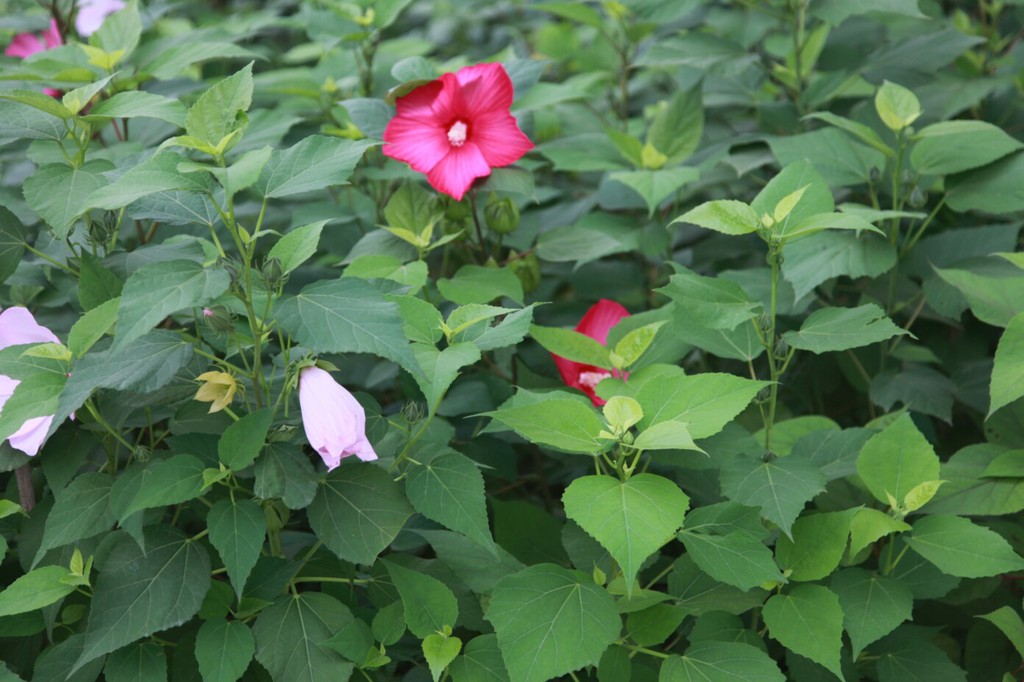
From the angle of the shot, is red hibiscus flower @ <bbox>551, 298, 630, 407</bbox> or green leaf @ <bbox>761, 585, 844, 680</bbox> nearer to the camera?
green leaf @ <bbox>761, 585, 844, 680</bbox>

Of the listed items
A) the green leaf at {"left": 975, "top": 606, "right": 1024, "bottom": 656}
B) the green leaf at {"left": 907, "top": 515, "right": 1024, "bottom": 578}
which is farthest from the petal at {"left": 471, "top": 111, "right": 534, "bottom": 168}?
the green leaf at {"left": 975, "top": 606, "right": 1024, "bottom": 656}

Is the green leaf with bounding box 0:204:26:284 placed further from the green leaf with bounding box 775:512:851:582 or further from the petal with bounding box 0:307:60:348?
the green leaf with bounding box 775:512:851:582

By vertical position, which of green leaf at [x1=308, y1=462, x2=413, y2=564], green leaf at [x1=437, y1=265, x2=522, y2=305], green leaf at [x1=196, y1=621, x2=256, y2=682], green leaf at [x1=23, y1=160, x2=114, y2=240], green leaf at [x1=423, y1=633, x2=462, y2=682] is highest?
green leaf at [x1=23, y1=160, x2=114, y2=240]

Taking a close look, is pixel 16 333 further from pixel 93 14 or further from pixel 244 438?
pixel 93 14

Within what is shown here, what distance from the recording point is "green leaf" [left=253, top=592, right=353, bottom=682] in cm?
109

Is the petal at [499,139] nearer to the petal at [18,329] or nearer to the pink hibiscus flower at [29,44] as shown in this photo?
the petal at [18,329]

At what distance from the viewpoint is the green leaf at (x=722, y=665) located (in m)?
1.09

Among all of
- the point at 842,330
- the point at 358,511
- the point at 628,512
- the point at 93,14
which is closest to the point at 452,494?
the point at 358,511

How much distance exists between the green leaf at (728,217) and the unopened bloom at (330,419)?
492 millimetres

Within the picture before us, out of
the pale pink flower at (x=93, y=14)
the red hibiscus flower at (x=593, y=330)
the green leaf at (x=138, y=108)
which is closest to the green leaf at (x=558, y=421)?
the red hibiscus flower at (x=593, y=330)

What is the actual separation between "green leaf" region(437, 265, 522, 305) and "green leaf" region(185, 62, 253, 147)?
423mm

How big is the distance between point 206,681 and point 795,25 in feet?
5.09

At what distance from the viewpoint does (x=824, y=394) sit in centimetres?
188

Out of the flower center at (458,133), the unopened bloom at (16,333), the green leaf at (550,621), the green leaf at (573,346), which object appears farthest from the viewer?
the flower center at (458,133)
